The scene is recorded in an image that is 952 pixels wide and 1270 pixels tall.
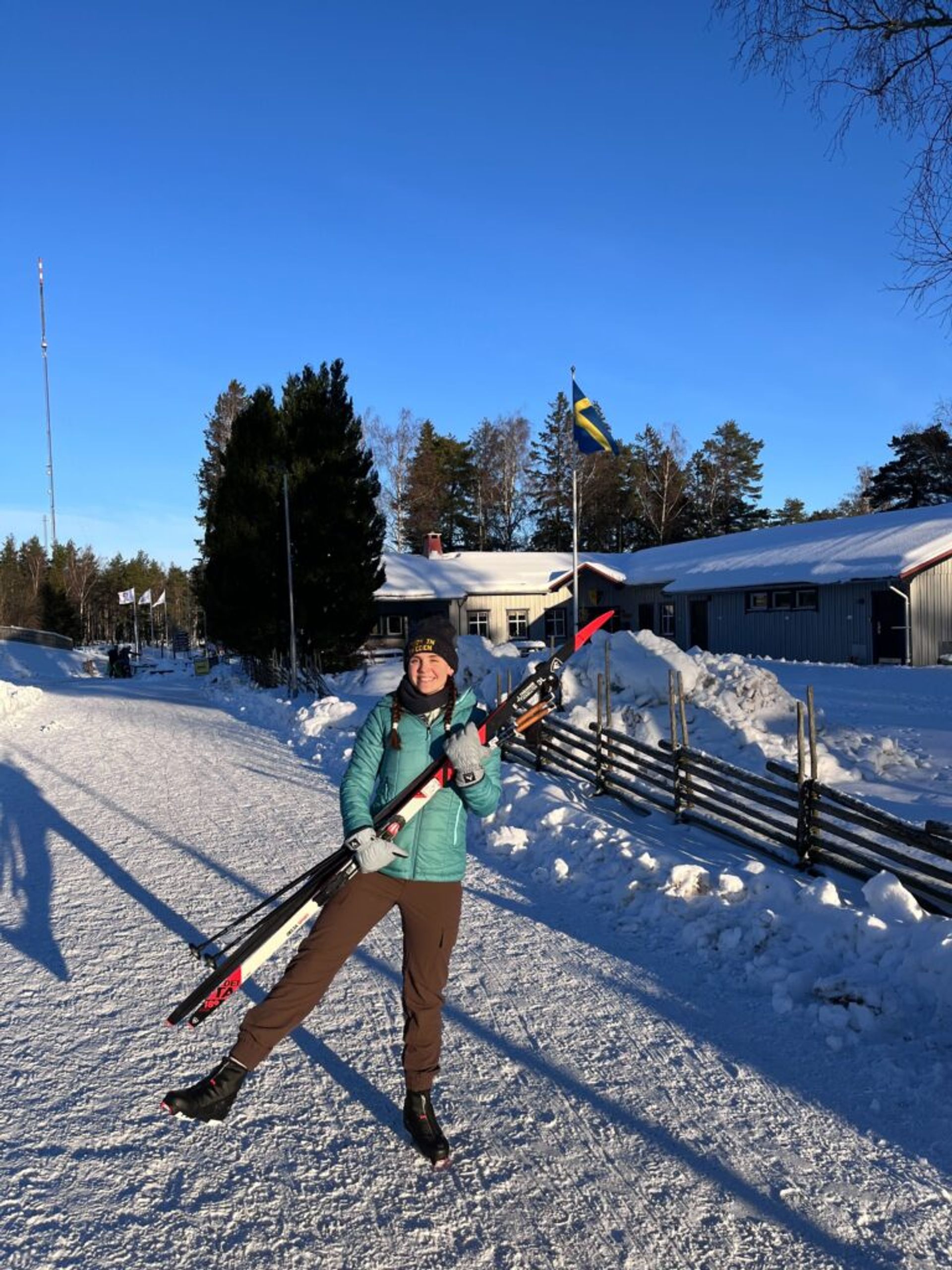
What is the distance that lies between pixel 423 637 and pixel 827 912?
3.15m

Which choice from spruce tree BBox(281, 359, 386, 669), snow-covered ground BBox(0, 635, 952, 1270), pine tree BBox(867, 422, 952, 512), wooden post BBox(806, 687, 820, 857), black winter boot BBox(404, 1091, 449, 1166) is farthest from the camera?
pine tree BBox(867, 422, 952, 512)

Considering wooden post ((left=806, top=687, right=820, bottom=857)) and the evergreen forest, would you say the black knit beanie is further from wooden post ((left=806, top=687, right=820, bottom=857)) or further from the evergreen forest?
the evergreen forest

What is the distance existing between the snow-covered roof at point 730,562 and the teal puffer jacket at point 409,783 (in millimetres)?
21908

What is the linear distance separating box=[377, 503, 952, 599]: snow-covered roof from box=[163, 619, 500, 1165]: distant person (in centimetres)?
2193

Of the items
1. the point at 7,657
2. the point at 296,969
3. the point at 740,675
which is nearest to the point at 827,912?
the point at 296,969

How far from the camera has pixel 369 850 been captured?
3020mm

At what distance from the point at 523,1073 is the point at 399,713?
68.1 inches

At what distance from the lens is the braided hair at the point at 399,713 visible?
3.28m

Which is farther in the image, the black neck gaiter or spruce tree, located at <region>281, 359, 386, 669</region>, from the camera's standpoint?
spruce tree, located at <region>281, 359, 386, 669</region>

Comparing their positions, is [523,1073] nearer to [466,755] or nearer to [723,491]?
[466,755]

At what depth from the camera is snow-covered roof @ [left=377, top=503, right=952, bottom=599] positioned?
2359 centimetres

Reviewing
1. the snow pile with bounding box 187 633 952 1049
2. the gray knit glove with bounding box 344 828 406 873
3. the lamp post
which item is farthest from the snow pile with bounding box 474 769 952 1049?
the lamp post

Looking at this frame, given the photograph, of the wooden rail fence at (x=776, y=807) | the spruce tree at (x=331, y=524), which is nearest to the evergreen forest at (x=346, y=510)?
the spruce tree at (x=331, y=524)

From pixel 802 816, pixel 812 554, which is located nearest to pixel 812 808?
pixel 802 816
